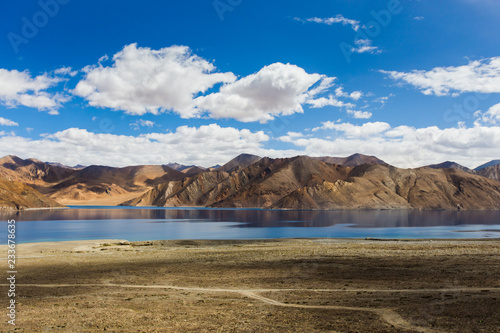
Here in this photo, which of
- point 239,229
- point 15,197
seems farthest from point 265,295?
point 15,197

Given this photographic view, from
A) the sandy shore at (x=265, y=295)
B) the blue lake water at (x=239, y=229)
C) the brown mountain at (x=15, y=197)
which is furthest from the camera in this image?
the brown mountain at (x=15, y=197)

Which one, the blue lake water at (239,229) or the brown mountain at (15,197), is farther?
the brown mountain at (15,197)

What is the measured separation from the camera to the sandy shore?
1299 cm

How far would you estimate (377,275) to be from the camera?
908 inches

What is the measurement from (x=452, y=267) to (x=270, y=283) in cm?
1258

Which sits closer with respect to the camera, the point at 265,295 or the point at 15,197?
the point at 265,295

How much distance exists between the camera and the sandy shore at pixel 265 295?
12992 millimetres

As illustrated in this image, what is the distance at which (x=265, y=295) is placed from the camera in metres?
18.3

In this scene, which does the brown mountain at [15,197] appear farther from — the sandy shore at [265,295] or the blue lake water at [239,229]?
the sandy shore at [265,295]

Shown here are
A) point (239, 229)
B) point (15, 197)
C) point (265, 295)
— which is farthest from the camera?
point (15, 197)

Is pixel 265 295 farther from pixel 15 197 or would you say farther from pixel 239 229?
pixel 15 197

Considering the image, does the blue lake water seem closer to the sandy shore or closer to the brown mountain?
the sandy shore

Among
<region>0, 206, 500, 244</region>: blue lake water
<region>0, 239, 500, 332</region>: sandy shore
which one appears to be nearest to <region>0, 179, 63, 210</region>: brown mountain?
<region>0, 206, 500, 244</region>: blue lake water

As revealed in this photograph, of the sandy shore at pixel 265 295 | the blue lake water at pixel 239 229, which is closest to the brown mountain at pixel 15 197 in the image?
the blue lake water at pixel 239 229
